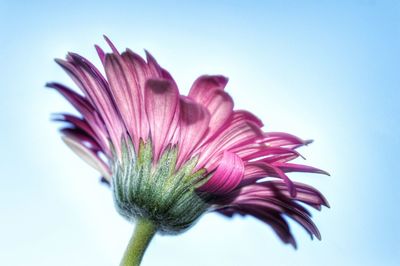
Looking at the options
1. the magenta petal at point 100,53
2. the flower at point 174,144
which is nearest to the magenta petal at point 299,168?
the flower at point 174,144

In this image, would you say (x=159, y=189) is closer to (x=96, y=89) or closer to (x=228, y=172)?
(x=228, y=172)

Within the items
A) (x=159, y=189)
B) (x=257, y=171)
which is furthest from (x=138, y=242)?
(x=257, y=171)

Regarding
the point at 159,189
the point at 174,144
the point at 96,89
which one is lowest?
the point at 159,189

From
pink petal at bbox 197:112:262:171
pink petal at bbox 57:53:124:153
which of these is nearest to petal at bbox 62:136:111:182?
pink petal at bbox 57:53:124:153

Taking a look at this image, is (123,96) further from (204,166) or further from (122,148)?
(204,166)

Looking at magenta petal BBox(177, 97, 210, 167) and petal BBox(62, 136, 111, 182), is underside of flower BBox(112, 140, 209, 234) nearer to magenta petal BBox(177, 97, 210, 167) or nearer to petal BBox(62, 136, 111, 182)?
magenta petal BBox(177, 97, 210, 167)

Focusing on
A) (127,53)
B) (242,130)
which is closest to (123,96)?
(127,53)
